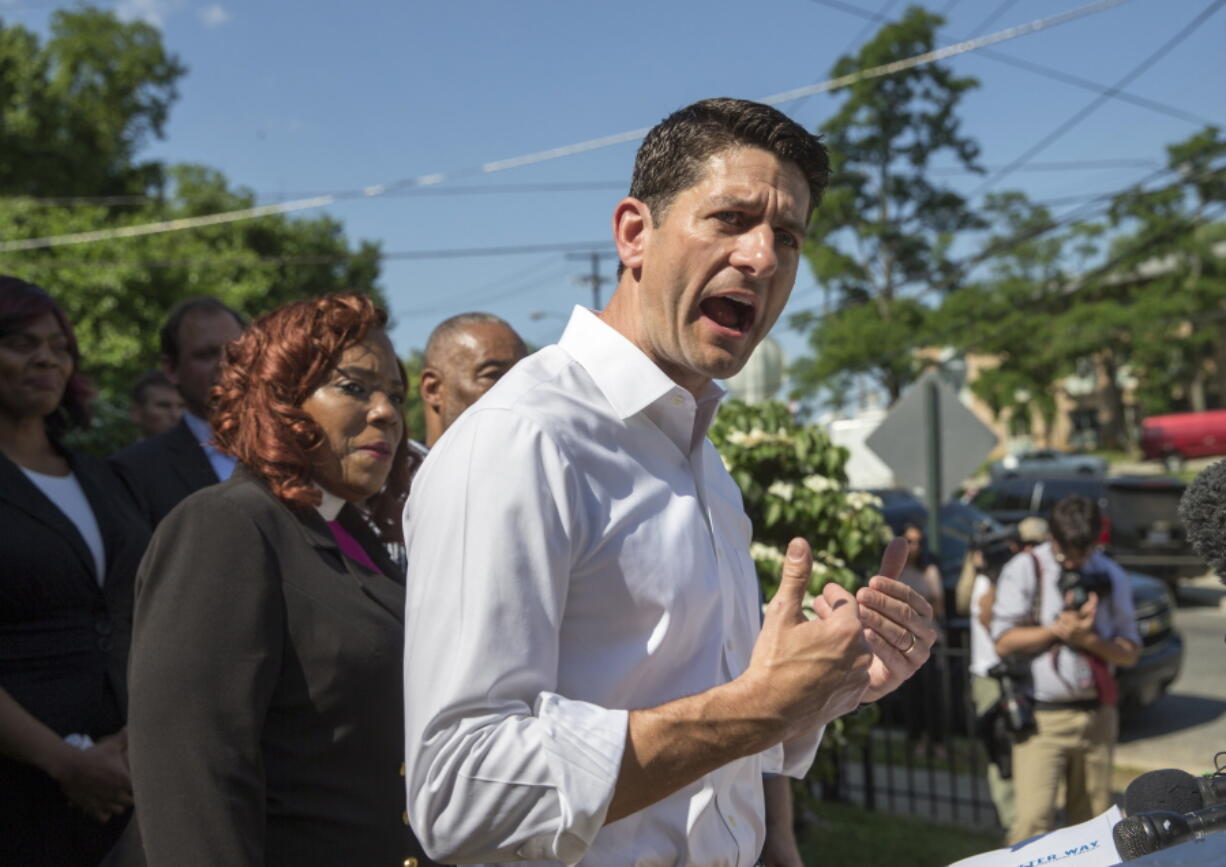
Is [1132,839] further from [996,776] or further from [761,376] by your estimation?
[761,376]

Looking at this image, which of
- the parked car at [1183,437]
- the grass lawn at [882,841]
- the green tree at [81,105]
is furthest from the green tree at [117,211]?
the parked car at [1183,437]

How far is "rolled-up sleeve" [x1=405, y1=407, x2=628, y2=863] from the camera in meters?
1.39

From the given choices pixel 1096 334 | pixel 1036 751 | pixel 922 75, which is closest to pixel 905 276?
pixel 922 75

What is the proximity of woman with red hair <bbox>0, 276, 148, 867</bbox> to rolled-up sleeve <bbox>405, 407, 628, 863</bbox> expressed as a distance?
1664 mm

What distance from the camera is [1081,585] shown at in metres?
5.58

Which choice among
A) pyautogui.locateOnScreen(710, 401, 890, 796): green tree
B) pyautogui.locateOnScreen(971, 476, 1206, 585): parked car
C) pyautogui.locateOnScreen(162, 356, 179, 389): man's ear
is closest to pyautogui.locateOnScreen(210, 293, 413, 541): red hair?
pyautogui.locateOnScreen(162, 356, 179, 389): man's ear

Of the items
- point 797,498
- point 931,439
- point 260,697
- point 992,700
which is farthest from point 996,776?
point 260,697

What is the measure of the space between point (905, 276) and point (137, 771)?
4037 cm

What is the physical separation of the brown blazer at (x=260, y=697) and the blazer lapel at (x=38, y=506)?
103 centimetres

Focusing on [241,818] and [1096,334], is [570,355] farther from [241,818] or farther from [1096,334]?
[1096,334]

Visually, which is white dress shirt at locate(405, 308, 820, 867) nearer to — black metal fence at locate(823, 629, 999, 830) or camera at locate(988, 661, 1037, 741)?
camera at locate(988, 661, 1037, 741)

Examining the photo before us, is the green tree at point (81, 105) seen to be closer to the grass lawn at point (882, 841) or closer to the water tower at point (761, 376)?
the water tower at point (761, 376)

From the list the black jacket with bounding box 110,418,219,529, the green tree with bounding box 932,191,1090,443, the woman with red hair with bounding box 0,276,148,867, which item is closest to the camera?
the woman with red hair with bounding box 0,276,148,867

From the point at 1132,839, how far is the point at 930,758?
7.07 meters
